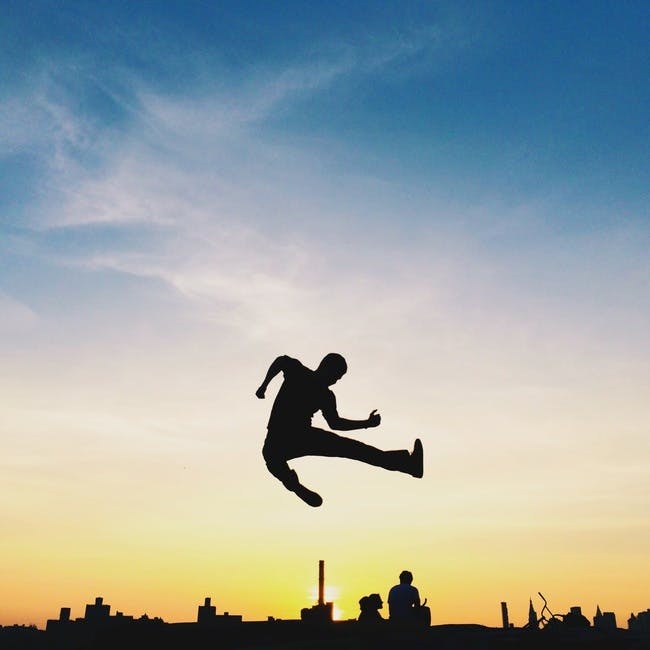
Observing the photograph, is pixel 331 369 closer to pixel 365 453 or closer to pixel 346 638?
pixel 365 453

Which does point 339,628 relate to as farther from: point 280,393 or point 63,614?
point 63,614

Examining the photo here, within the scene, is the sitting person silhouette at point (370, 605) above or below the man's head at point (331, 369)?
below

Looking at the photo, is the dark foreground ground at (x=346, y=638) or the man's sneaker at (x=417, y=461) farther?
the man's sneaker at (x=417, y=461)

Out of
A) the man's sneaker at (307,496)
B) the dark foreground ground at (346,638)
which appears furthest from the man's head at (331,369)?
the dark foreground ground at (346,638)

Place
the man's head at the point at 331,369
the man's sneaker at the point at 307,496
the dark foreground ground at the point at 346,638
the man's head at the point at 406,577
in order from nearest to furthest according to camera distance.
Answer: the dark foreground ground at the point at 346,638, the man's head at the point at 331,369, the man's sneaker at the point at 307,496, the man's head at the point at 406,577

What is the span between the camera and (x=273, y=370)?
9250mm

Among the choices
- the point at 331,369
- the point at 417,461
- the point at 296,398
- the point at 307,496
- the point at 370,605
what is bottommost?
the point at 370,605

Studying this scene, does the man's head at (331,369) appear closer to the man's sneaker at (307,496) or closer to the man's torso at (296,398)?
the man's torso at (296,398)

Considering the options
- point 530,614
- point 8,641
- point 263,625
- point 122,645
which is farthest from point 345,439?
point 8,641

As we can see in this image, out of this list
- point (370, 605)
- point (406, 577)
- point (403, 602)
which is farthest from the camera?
point (370, 605)

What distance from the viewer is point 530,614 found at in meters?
9.16

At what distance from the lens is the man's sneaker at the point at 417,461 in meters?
9.73

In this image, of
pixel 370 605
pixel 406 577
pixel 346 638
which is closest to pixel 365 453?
pixel 346 638

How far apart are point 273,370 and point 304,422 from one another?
0.83 m
